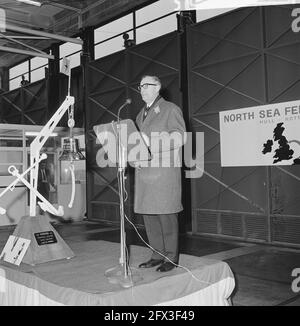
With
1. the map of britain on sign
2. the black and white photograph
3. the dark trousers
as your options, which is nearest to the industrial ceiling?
the black and white photograph

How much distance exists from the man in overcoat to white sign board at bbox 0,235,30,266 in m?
1.05

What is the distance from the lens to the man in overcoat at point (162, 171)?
8.21ft

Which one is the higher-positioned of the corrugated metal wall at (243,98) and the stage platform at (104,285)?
the corrugated metal wall at (243,98)

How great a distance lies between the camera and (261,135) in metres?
5.73

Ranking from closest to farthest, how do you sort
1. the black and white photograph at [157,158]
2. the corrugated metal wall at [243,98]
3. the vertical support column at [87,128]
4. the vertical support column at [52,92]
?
1. the black and white photograph at [157,158]
2. the corrugated metal wall at [243,98]
3. the vertical support column at [87,128]
4. the vertical support column at [52,92]

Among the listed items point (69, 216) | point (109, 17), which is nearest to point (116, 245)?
point (69, 216)

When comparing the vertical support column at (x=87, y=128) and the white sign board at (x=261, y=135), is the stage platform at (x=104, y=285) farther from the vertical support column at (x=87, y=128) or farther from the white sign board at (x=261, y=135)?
the vertical support column at (x=87, y=128)

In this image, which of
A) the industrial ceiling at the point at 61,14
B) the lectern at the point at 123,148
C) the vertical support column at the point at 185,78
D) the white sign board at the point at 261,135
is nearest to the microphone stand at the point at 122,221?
the lectern at the point at 123,148

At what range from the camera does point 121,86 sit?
319 inches

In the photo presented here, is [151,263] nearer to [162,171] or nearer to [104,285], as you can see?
[104,285]

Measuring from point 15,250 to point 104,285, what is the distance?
3.73 ft

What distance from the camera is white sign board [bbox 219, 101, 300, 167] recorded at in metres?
5.41

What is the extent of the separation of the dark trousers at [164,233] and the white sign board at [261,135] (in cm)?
336

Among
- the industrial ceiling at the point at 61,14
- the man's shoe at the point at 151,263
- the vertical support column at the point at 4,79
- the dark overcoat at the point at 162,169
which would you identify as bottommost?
the man's shoe at the point at 151,263
